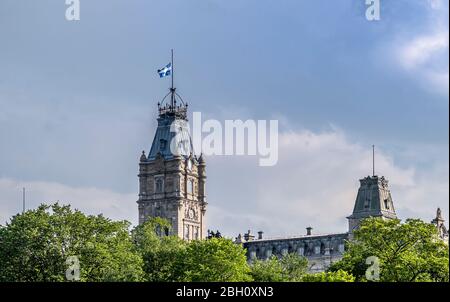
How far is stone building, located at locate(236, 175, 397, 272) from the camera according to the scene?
438 feet

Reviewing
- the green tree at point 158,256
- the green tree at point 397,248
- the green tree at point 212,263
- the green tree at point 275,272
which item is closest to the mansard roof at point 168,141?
the green tree at point 158,256

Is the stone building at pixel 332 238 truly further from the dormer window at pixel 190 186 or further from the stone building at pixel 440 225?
the dormer window at pixel 190 186

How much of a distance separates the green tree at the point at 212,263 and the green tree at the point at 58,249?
426 cm

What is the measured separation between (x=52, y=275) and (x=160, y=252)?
63.2 ft

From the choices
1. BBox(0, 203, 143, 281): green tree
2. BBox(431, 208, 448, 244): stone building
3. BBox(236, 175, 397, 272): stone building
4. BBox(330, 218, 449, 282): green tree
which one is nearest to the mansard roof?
BBox(236, 175, 397, 272): stone building

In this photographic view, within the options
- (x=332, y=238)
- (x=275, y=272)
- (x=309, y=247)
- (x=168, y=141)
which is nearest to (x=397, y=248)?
(x=275, y=272)

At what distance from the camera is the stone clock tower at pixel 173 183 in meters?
143

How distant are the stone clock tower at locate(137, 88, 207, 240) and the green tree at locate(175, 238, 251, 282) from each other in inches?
2659

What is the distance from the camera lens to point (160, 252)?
80.5 meters

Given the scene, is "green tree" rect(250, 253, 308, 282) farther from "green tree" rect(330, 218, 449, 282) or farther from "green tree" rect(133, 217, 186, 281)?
"green tree" rect(133, 217, 186, 281)

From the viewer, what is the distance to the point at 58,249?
6462 centimetres

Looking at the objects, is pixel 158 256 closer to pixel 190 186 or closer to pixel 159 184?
pixel 159 184
